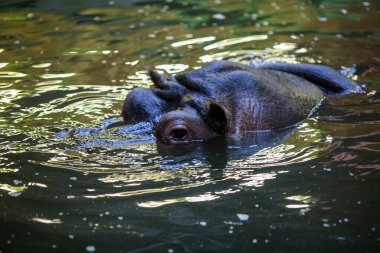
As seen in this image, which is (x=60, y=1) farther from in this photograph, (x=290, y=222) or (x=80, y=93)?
(x=290, y=222)

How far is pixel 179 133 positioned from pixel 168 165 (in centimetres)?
46

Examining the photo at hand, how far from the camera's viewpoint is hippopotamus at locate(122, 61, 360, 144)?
5.73 m

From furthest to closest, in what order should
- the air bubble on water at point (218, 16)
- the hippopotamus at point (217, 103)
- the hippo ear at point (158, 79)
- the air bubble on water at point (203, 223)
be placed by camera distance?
1. the air bubble on water at point (218, 16)
2. the hippo ear at point (158, 79)
3. the hippopotamus at point (217, 103)
4. the air bubble on water at point (203, 223)

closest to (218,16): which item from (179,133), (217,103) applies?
(179,133)

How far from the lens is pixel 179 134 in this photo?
226 inches

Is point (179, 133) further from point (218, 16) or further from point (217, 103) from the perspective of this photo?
point (218, 16)

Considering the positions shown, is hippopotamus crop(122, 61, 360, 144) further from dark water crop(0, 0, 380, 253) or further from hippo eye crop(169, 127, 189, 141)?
dark water crop(0, 0, 380, 253)

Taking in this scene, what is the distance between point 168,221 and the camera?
4.42 m

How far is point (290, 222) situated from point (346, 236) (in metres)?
0.37

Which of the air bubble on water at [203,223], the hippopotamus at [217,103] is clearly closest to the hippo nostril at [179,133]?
the hippopotamus at [217,103]

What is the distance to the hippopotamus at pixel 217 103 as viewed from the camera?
573 cm

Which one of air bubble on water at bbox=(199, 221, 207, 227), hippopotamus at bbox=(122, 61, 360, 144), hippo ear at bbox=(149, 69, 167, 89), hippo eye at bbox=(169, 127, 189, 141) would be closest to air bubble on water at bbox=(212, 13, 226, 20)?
hippopotamus at bbox=(122, 61, 360, 144)

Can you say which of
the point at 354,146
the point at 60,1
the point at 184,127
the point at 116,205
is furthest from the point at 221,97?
the point at 60,1

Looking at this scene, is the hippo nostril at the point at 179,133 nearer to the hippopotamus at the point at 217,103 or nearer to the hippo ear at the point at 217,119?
the hippopotamus at the point at 217,103
